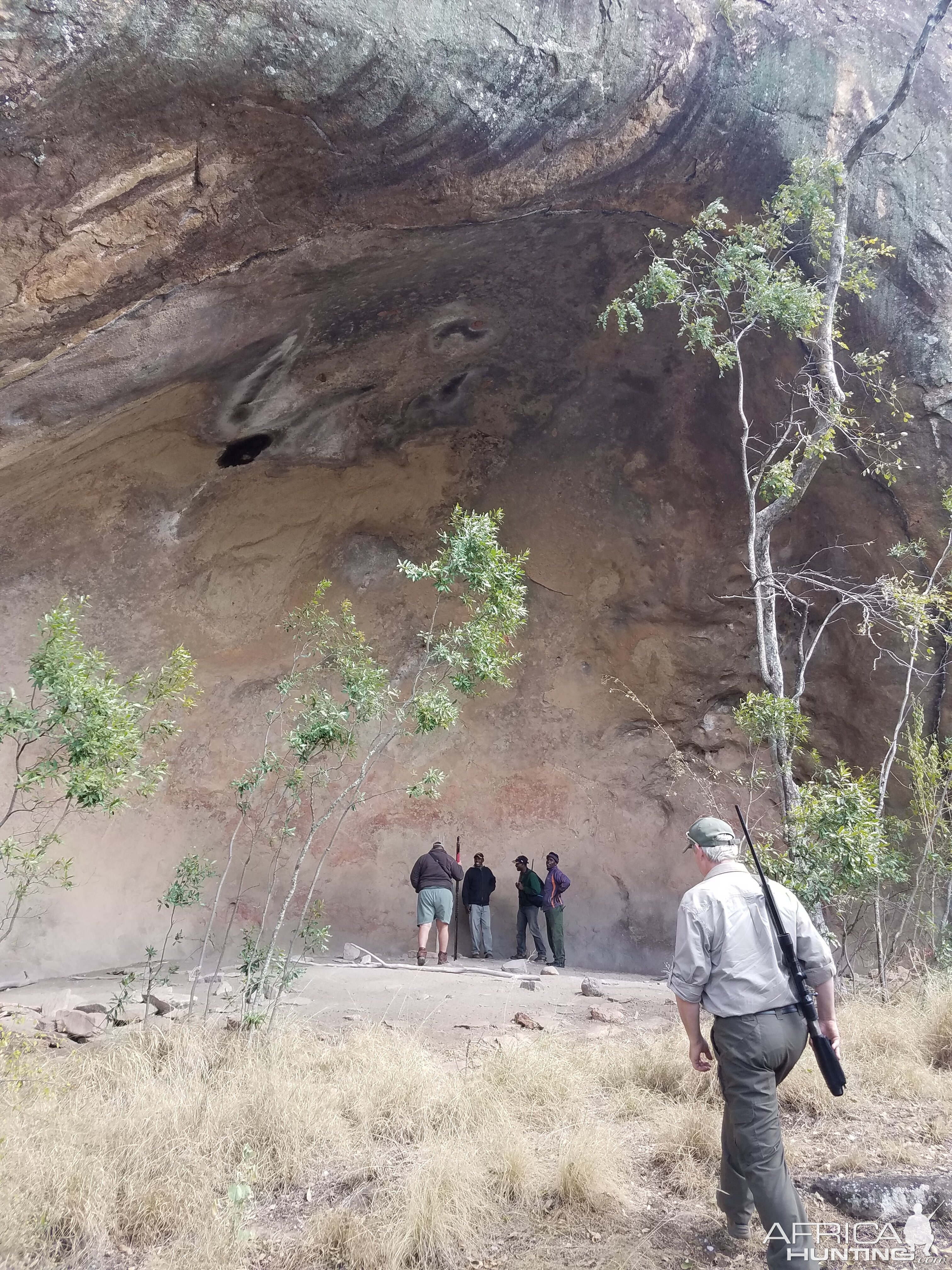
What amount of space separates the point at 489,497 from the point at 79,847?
625 cm

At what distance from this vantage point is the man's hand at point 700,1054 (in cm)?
286

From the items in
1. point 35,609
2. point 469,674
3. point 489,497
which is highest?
point 469,674

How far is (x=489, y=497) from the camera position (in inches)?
423

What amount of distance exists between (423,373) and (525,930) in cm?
657

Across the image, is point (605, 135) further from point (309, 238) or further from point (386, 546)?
point (386, 546)

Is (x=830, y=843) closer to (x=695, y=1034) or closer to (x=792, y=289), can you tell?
(x=695, y=1034)

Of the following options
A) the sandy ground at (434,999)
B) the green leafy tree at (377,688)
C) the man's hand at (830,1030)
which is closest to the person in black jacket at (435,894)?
the sandy ground at (434,999)

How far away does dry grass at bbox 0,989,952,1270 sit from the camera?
284 centimetres

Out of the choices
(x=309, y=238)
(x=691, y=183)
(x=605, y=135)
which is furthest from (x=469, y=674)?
(x=691, y=183)

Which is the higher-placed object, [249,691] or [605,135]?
[605,135]

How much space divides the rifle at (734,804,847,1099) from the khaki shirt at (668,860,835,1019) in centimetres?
3

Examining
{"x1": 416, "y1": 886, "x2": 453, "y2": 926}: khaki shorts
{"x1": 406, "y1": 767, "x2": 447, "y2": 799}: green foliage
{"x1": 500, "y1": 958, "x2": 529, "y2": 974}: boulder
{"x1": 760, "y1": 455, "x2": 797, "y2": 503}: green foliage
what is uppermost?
{"x1": 760, "y1": 455, "x2": 797, "y2": 503}: green foliage

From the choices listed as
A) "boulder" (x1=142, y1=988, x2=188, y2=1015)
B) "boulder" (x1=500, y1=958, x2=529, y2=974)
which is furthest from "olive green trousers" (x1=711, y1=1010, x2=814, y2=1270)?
"boulder" (x1=500, y1=958, x2=529, y2=974)

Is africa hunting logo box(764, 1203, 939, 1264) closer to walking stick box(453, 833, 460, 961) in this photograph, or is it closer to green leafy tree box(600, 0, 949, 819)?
green leafy tree box(600, 0, 949, 819)
